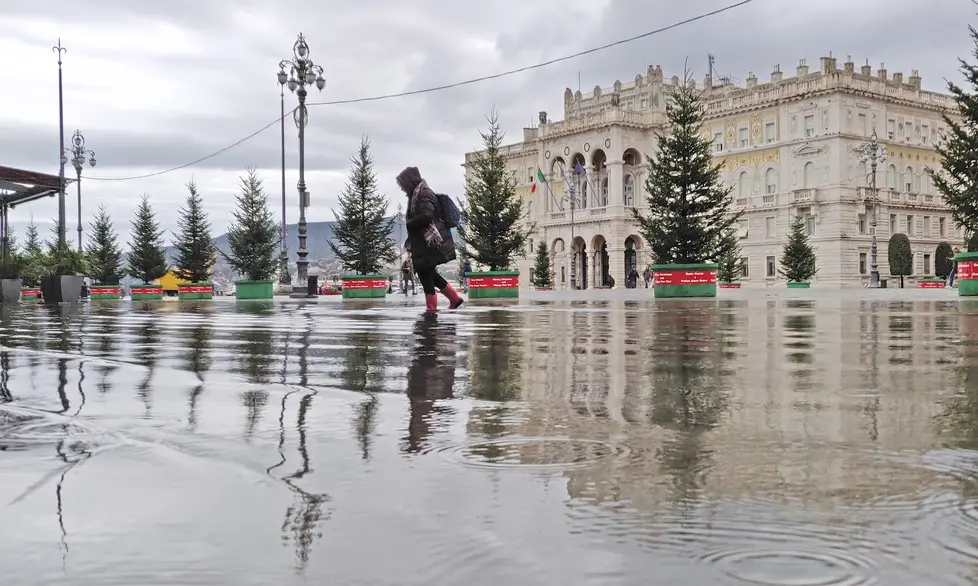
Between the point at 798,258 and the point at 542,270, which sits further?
the point at 542,270

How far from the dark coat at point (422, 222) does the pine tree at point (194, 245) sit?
60.9 m

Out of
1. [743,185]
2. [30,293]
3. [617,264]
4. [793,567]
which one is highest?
[743,185]

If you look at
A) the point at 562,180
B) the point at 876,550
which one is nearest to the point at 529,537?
the point at 876,550

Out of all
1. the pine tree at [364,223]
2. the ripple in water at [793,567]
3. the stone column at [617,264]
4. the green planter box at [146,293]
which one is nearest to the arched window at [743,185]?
the stone column at [617,264]

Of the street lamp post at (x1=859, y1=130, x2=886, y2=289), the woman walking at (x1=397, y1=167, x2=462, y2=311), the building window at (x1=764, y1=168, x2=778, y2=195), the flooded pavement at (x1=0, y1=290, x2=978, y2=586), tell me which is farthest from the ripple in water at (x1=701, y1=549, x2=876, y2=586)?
the building window at (x1=764, y1=168, x2=778, y2=195)

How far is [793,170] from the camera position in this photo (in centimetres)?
7244

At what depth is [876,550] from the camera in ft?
6.49

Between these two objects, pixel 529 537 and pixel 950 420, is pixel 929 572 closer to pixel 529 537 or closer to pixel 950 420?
pixel 529 537

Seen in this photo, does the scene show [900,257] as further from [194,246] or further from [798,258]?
[194,246]

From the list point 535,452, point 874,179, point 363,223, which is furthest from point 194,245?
point 535,452

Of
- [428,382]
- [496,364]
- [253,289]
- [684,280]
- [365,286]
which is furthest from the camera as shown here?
[253,289]

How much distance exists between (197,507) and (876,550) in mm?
1606

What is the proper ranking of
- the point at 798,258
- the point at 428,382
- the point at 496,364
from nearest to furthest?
the point at 428,382 → the point at 496,364 → the point at 798,258

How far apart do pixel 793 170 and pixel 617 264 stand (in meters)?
17.6
